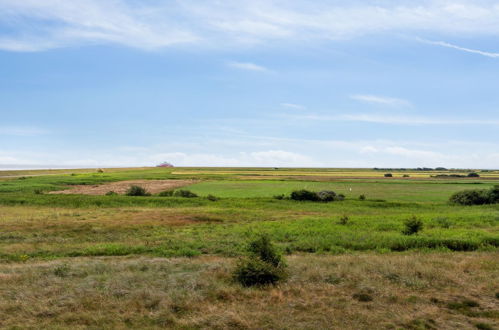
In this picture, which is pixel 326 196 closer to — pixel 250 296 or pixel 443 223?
pixel 443 223

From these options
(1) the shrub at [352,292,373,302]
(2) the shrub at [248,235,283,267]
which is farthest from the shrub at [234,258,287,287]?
(1) the shrub at [352,292,373,302]

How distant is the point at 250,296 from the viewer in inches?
375

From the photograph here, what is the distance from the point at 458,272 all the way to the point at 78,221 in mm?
27227

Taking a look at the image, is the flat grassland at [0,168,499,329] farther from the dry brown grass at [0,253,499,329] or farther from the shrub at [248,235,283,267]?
the shrub at [248,235,283,267]

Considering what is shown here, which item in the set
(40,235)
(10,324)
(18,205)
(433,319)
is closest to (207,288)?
(10,324)

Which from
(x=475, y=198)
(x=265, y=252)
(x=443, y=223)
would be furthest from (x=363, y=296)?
(x=475, y=198)

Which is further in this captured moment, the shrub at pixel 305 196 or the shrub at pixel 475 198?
the shrub at pixel 305 196

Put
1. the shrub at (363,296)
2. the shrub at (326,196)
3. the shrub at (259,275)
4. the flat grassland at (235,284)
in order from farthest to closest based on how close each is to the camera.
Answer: the shrub at (326,196), the shrub at (259,275), the shrub at (363,296), the flat grassland at (235,284)

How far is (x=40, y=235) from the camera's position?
2247cm

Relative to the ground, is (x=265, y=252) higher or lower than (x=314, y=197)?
higher

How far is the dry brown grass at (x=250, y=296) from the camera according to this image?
785 centimetres

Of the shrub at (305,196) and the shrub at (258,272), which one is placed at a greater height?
the shrub at (258,272)

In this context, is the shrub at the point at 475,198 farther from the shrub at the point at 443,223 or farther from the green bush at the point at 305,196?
the shrub at the point at 443,223

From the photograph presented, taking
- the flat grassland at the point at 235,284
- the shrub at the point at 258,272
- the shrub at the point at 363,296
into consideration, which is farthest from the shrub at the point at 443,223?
the shrub at the point at 258,272
